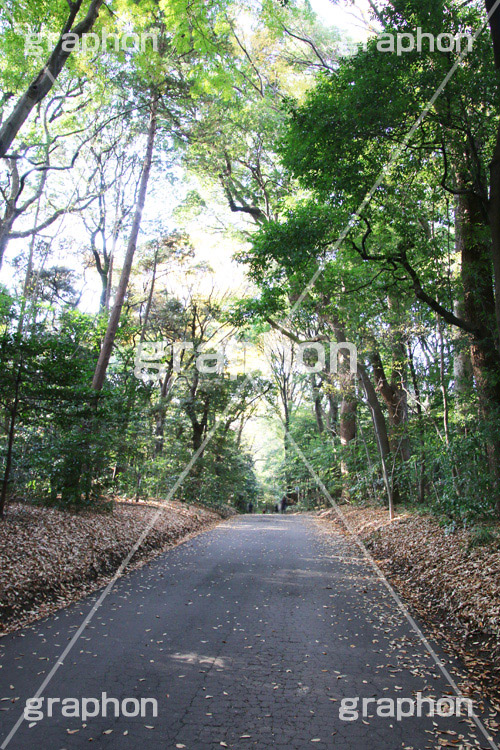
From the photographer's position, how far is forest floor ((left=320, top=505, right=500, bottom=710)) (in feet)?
14.0

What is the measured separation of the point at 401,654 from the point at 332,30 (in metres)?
18.5

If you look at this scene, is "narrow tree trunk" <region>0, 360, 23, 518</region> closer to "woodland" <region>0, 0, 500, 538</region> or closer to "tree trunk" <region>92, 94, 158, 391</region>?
"woodland" <region>0, 0, 500, 538</region>

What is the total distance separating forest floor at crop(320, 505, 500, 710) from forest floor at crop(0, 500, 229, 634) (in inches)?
175

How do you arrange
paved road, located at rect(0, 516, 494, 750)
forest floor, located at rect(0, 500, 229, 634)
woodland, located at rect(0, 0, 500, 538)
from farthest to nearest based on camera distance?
1. woodland, located at rect(0, 0, 500, 538)
2. forest floor, located at rect(0, 500, 229, 634)
3. paved road, located at rect(0, 516, 494, 750)

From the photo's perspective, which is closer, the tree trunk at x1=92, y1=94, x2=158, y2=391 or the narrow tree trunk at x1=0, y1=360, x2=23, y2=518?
the narrow tree trunk at x1=0, y1=360, x2=23, y2=518

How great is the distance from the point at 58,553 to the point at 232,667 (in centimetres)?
420

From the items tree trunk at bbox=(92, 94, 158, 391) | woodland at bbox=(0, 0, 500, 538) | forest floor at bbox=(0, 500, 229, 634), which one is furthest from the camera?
tree trunk at bbox=(92, 94, 158, 391)

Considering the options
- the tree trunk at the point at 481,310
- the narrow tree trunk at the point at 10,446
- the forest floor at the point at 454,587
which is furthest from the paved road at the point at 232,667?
the tree trunk at the point at 481,310

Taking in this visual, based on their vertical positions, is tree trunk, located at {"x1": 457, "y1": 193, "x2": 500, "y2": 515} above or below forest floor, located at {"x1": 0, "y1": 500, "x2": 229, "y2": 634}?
above

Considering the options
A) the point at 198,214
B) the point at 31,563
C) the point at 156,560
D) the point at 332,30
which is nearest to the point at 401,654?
the point at 31,563

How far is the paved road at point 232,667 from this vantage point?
9.94 feet

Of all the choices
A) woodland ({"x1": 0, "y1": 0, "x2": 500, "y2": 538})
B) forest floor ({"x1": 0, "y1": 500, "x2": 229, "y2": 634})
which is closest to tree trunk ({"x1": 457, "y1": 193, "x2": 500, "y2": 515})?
woodland ({"x1": 0, "y1": 0, "x2": 500, "y2": 538})

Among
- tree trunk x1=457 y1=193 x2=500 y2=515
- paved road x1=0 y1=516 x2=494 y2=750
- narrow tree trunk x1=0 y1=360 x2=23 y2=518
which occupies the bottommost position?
paved road x1=0 y1=516 x2=494 y2=750

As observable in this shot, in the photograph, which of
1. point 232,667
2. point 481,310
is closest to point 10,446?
point 232,667
